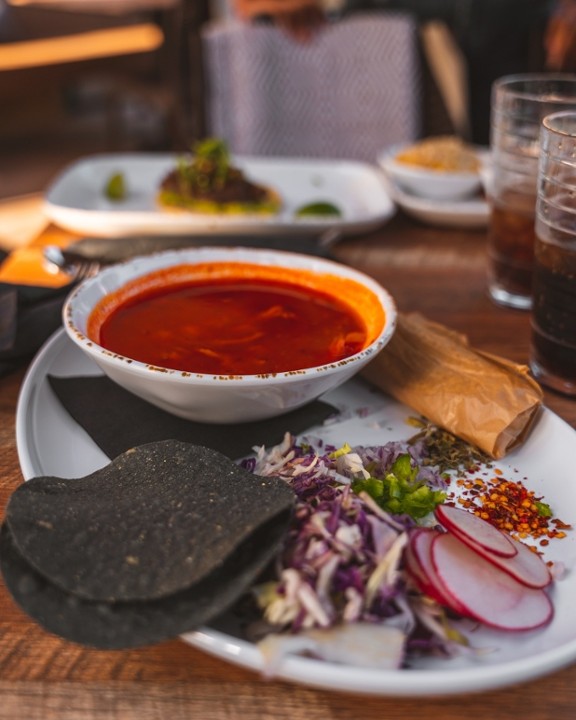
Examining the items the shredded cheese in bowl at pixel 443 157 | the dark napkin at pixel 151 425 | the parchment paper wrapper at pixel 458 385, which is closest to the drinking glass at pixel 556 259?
the parchment paper wrapper at pixel 458 385

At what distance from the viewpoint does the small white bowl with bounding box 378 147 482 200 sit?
2.33m

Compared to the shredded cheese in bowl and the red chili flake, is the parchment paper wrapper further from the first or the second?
the shredded cheese in bowl

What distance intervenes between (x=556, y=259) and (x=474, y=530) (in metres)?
0.61

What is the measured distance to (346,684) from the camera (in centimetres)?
77

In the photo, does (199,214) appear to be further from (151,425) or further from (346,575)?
(346,575)

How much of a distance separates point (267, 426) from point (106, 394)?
302mm

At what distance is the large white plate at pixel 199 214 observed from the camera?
2.17 meters

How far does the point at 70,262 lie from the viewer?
6.47 ft

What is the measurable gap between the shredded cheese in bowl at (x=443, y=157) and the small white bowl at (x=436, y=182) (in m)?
0.03

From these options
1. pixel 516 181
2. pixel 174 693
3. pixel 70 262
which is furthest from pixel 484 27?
pixel 174 693

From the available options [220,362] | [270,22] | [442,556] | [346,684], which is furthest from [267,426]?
[270,22]

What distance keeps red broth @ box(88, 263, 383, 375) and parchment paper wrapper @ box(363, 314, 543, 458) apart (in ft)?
0.31

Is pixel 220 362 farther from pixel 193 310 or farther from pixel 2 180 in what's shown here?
pixel 2 180

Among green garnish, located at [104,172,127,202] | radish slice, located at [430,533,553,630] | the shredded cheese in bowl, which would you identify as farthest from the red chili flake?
green garnish, located at [104,172,127,202]
